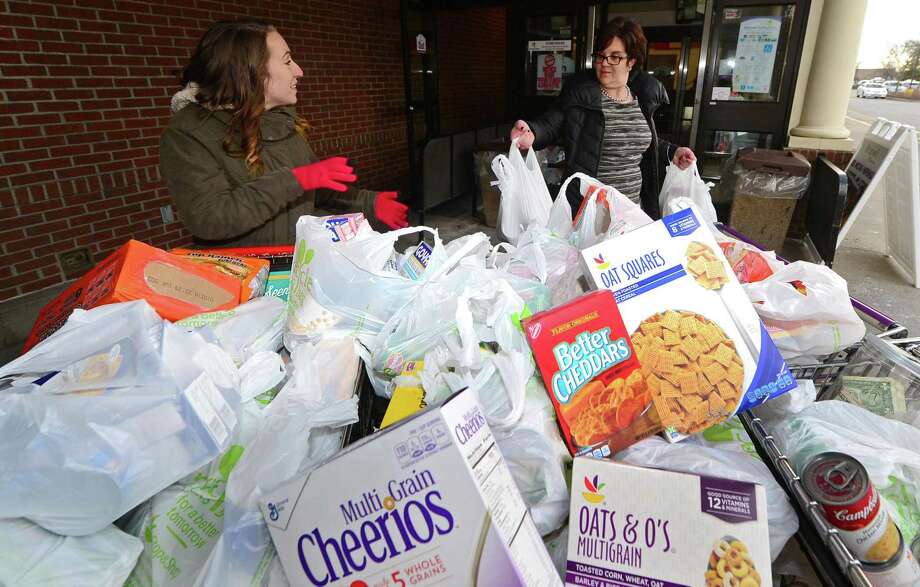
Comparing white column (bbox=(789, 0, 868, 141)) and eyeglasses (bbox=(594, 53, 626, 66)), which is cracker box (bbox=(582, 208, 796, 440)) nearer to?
eyeglasses (bbox=(594, 53, 626, 66))

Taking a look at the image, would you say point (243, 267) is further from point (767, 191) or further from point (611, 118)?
point (767, 191)

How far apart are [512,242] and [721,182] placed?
3567mm

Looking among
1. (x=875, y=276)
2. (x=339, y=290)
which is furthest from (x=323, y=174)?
(x=875, y=276)

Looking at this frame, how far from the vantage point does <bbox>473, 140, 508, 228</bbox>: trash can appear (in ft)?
18.4

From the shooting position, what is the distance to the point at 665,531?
0.76 metres

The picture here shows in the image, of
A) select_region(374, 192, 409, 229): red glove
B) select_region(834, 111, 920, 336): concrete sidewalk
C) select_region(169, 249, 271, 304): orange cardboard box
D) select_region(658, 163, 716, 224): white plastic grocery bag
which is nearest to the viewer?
select_region(169, 249, 271, 304): orange cardboard box

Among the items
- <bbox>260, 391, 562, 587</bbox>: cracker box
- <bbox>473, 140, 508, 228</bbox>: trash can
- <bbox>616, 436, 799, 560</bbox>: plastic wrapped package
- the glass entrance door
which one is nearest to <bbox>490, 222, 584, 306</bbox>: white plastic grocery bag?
<bbox>616, 436, 799, 560</bbox>: plastic wrapped package

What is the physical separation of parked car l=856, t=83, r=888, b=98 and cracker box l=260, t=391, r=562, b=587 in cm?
5645

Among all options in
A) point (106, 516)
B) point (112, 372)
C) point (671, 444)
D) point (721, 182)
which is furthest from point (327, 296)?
point (721, 182)

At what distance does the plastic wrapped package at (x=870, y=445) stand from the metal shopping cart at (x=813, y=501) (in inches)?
1.4

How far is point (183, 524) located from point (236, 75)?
5.02 ft

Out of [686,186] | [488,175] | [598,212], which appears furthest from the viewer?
[488,175]

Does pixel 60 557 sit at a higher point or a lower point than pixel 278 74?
lower

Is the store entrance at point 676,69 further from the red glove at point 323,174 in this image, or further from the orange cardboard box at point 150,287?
the orange cardboard box at point 150,287
